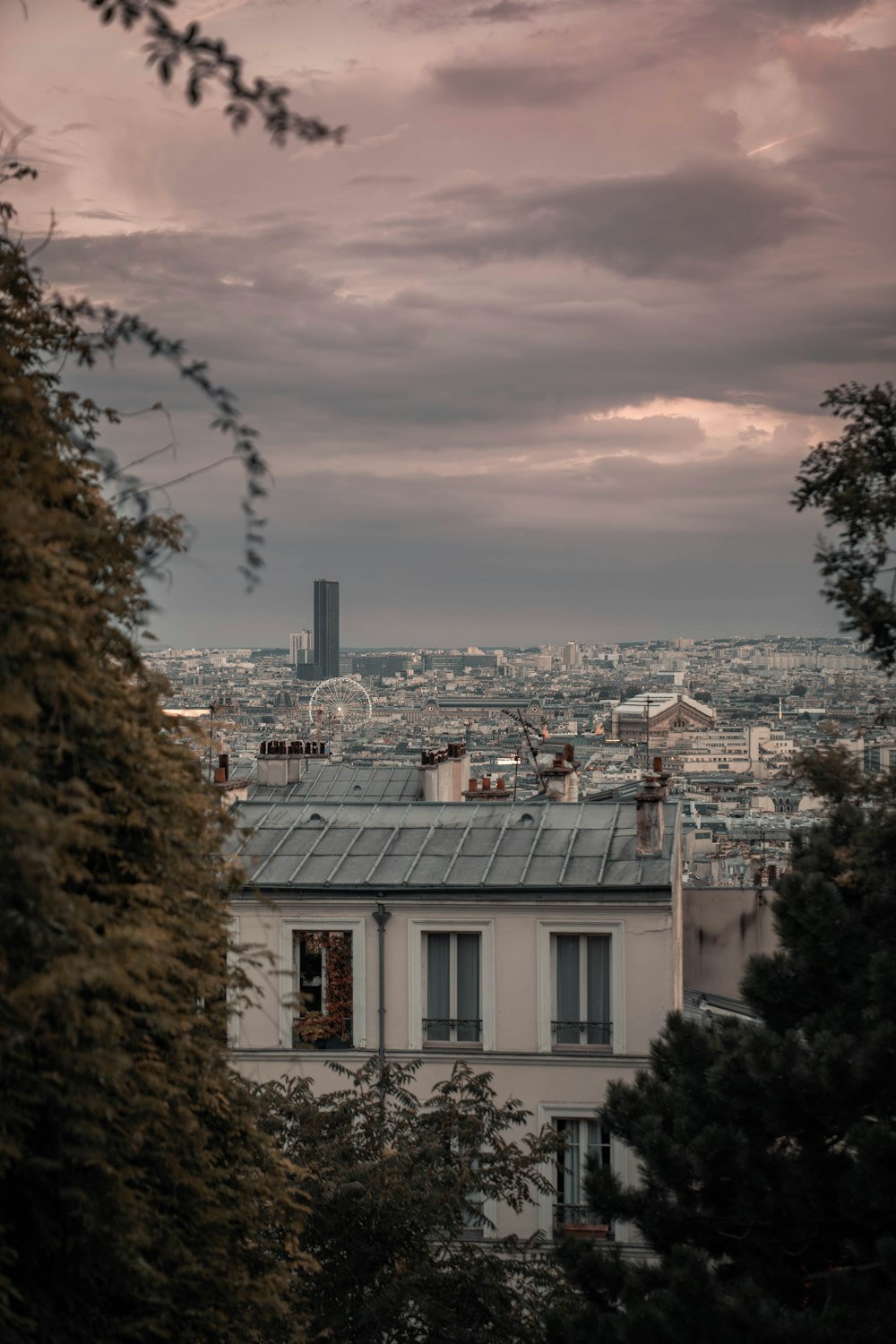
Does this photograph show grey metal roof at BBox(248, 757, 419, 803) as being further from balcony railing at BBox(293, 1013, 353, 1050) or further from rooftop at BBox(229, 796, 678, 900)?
balcony railing at BBox(293, 1013, 353, 1050)

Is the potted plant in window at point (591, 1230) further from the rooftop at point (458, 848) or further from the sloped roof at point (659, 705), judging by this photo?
the sloped roof at point (659, 705)

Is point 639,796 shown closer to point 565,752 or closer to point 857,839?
point 857,839

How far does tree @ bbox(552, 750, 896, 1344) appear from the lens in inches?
491

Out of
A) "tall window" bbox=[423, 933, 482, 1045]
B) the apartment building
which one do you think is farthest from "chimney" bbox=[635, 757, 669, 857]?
"tall window" bbox=[423, 933, 482, 1045]

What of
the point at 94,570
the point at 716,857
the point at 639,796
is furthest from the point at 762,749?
the point at 94,570

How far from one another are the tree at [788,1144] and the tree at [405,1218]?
5.48 feet

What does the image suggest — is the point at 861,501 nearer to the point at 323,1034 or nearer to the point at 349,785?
the point at 323,1034

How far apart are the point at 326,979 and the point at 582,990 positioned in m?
3.58

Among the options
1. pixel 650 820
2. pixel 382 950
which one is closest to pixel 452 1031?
pixel 382 950

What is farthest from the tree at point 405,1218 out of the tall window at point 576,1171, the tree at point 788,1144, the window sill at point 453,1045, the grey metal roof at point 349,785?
the grey metal roof at point 349,785

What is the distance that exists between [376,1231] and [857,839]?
6.74 meters

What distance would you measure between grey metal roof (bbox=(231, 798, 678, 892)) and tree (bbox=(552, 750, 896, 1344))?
5.47 metres

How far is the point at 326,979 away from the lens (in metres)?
20.8

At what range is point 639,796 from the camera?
68.6 ft
